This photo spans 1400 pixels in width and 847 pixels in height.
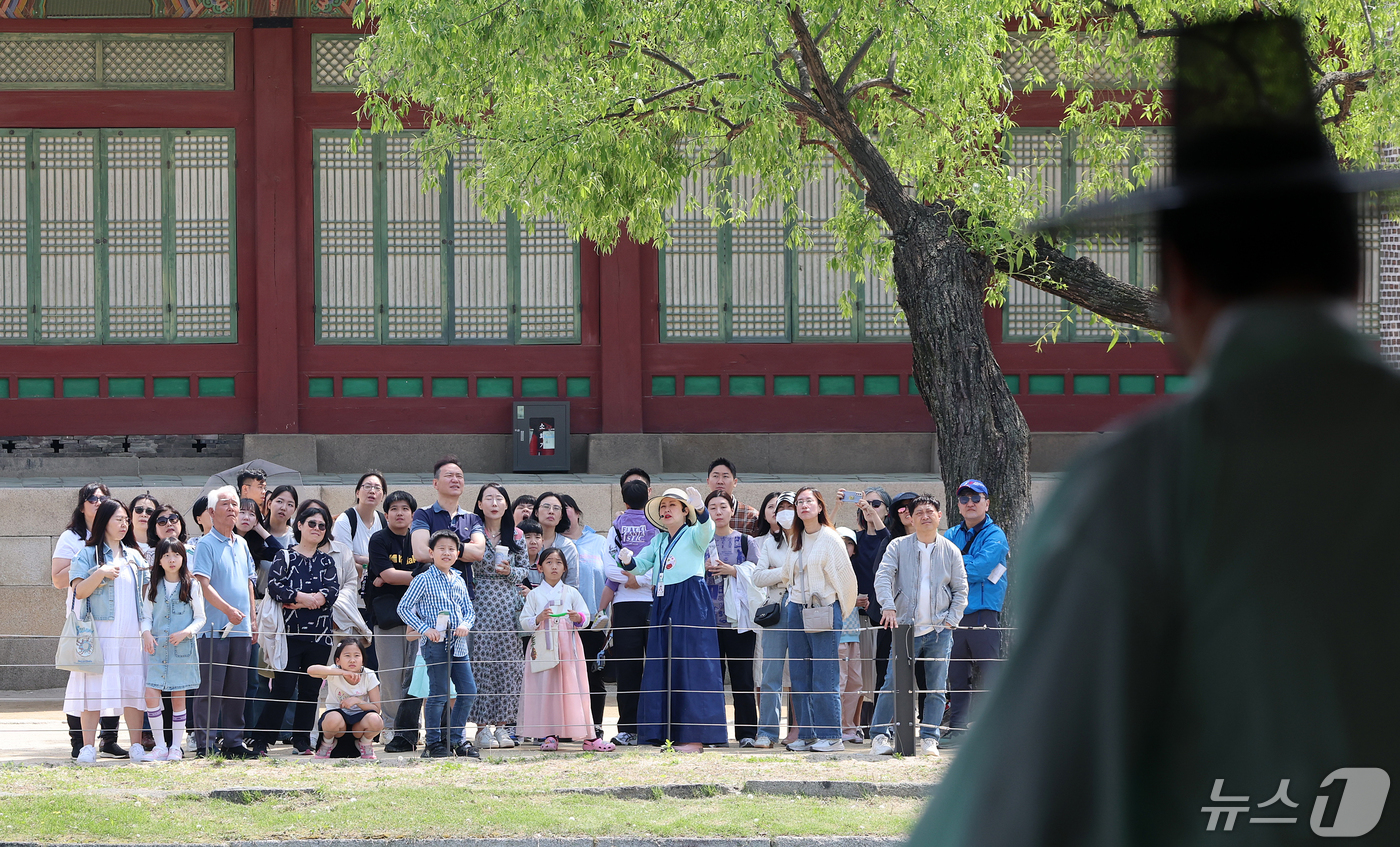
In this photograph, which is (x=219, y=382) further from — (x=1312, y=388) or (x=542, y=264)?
(x=1312, y=388)

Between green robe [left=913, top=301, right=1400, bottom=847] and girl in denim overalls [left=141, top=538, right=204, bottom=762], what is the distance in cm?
878

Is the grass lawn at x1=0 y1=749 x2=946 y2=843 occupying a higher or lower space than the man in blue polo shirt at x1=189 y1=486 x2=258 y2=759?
lower

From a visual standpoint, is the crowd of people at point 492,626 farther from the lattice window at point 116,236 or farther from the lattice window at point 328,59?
the lattice window at point 328,59

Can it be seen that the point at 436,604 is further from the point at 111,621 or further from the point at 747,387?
the point at 747,387

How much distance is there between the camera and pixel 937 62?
29.1 ft

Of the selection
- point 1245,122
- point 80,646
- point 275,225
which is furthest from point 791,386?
point 1245,122

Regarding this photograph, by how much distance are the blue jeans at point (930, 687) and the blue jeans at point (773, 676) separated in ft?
2.21

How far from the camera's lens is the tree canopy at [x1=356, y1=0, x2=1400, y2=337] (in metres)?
9.04

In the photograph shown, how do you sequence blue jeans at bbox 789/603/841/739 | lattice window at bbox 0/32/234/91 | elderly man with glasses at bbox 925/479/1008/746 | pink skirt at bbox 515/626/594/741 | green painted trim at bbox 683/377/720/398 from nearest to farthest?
elderly man with glasses at bbox 925/479/1008/746 → blue jeans at bbox 789/603/841/739 → pink skirt at bbox 515/626/594/741 → lattice window at bbox 0/32/234/91 → green painted trim at bbox 683/377/720/398

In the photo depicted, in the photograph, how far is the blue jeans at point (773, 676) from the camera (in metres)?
9.61

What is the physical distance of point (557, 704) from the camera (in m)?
9.62

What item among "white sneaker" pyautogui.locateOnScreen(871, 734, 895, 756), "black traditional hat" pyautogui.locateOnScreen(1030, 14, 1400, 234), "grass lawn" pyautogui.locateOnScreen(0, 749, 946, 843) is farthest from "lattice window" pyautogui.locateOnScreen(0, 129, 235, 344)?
"black traditional hat" pyautogui.locateOnScreen(1030, 14, 1400, 234)

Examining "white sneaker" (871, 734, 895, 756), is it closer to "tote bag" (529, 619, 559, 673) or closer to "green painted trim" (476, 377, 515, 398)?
"tote bag" (529, 619, 559, 673)

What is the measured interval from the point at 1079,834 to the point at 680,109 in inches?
386
